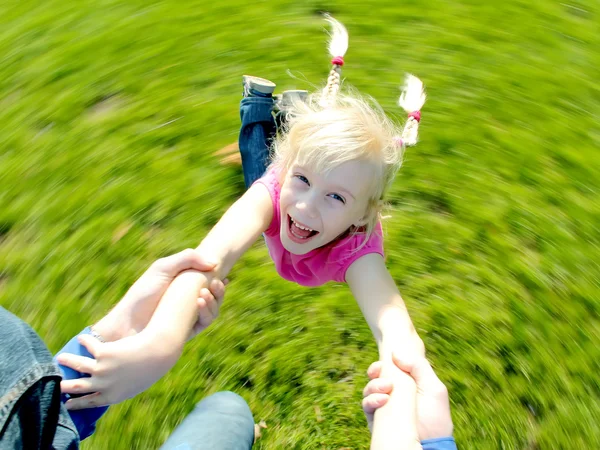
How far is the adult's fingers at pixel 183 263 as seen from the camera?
179cm

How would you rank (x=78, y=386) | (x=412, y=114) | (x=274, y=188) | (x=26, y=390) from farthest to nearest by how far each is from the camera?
1. (x=412, y=114)
2. (x=274, y=188)
3. (x=78, y=386)
4. (x=26, y=390)

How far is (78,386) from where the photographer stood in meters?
1.55

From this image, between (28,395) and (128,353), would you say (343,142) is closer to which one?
(128,353)

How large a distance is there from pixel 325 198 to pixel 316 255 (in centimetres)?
37

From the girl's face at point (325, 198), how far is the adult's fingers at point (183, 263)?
311 mm

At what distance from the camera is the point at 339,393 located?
2334 millimetres

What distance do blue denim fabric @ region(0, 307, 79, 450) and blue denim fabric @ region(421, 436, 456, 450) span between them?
0.98m

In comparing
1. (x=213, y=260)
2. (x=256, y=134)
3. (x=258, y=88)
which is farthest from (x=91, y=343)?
Answer: (x=258, y=88)

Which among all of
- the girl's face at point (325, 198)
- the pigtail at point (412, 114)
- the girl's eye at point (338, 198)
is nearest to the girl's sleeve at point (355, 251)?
the girl's face at point (325, 198)

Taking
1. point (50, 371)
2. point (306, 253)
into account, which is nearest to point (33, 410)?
point (50, 371)

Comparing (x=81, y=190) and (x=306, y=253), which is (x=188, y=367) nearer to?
(x=306, y=253)

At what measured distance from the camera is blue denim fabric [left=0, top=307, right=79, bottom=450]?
3.83 feet

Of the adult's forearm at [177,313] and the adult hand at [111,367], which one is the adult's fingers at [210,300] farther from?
the adult hand at [111,367]

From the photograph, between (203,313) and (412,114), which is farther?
(412,114)
